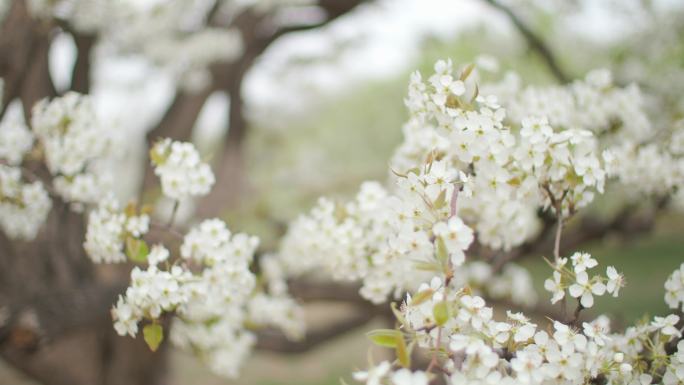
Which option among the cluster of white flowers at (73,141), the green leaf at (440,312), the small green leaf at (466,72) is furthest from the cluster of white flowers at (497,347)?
the cluster of white flowers at (73,141)

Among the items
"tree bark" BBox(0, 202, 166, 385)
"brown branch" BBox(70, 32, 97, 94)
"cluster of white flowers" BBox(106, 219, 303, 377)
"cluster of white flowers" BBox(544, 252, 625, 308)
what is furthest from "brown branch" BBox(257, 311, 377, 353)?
"cluster of white flowers" BBox(544, 252, 625, 308)

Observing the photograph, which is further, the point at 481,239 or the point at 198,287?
the point at 481,239

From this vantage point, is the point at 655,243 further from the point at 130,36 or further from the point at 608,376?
the point at 608,376

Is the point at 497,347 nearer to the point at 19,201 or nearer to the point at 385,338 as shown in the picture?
the point at 385,338

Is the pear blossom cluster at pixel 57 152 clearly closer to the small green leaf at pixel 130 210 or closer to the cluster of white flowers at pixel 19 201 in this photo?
the cluster of white flowers at pixel 19 201

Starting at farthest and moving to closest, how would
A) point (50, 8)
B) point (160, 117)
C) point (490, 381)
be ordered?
point (160, 117) → point (50, 8) → point (490, 381)

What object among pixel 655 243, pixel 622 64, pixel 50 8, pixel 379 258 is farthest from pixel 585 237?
pixel 655 243

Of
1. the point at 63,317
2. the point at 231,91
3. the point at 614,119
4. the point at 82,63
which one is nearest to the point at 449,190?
the point at 614,119
